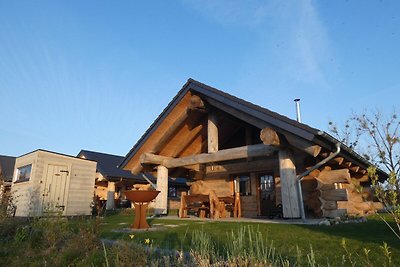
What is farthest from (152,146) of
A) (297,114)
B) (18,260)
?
(297,114)

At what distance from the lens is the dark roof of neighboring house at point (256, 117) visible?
22.4ft

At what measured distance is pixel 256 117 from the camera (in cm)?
795

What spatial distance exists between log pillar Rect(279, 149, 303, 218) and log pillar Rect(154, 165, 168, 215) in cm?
517

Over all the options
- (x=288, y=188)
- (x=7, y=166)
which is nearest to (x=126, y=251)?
(x=288, y=188)

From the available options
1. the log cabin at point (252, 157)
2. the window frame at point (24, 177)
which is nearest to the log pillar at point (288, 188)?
the log cabin at point (252, 157)

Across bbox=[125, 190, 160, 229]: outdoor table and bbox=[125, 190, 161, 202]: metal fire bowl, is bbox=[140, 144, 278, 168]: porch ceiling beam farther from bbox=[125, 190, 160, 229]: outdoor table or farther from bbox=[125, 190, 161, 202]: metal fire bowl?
bbox=[125, 190, 161, 202]: metal fire bowl

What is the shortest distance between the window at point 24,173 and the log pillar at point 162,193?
5131 millimetres

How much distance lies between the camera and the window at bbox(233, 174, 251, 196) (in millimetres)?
11516

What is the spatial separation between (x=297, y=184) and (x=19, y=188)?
1071 cm

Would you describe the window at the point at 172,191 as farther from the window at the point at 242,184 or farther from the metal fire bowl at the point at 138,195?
the metal fire bowl at the point at 138,195

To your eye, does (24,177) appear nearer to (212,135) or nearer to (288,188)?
(212,135)

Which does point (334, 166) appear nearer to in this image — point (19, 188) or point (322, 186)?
point (322, 186)

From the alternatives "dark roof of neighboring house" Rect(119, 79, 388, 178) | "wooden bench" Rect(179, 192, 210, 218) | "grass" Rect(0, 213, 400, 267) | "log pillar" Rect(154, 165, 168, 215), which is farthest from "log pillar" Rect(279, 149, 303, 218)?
"log pillar" Rect(154, 165, 168, 215)

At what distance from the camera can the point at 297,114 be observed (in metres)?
14.9
